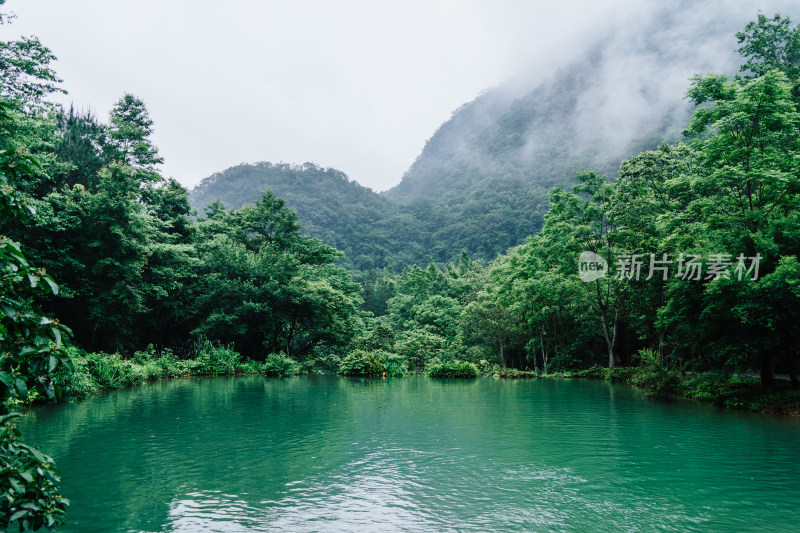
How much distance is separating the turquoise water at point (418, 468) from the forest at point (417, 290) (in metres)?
1.81

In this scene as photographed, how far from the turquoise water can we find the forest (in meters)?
1.81

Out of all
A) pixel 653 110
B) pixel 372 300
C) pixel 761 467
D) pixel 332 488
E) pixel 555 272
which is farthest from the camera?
pixel 653 110

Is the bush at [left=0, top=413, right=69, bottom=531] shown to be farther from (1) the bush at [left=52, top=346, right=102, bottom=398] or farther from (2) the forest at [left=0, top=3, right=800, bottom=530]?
(1) the bush at [left=52, top=346, right=102, bottom=398]

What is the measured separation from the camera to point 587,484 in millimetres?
6703

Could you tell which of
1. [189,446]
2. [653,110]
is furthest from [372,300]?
[653,110]

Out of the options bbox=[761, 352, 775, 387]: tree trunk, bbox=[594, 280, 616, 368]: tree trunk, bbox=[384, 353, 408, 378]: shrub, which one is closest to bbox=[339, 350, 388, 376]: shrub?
bbox=[384, 353, 408, 378]: shrub

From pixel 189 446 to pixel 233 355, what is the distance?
19199 millimetres

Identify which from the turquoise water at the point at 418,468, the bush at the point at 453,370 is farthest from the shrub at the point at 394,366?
the turquoise water at the point at 418,468

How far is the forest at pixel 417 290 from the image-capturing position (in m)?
12.5

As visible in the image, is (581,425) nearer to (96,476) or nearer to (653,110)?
(96,476)

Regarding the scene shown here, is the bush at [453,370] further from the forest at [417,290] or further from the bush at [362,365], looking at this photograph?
the bush at [362,365]

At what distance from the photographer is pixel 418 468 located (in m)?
7.47

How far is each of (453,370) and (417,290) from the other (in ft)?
61.7

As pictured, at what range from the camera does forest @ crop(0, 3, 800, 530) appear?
12523mm
